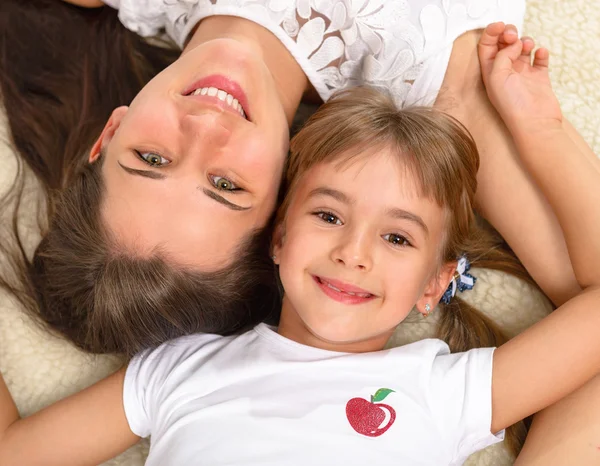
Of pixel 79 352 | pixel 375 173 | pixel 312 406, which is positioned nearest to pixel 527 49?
pixel 375 173

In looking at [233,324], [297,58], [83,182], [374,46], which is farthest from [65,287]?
[374,46]

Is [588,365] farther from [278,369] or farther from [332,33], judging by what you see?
[332,33]

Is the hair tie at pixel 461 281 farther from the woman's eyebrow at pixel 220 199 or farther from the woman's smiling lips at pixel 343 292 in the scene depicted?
the woman's eyebrow at pixel 220 199

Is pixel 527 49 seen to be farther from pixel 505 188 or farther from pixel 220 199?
pixel 220 199

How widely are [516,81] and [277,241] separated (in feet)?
1.66

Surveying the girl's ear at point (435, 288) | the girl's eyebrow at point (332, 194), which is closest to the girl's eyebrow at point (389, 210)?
the girl's eyebrow at point (332, 194)

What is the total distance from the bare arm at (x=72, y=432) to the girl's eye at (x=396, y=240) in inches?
20.5

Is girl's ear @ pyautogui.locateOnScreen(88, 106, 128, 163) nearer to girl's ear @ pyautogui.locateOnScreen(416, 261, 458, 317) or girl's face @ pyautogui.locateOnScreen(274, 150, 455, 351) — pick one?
girl's face @ pyautogui.locateOnScreen(274, 150, 455, 351)

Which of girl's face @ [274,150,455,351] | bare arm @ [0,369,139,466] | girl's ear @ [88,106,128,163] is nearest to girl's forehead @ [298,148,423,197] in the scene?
girl's face @ [274,150,455,351]

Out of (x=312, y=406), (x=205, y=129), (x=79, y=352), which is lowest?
(x=79, y=352)

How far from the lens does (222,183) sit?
3.89ft

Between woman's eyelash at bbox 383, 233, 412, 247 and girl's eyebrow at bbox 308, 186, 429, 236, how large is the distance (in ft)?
0.11

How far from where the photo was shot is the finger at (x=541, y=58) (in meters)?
1.36

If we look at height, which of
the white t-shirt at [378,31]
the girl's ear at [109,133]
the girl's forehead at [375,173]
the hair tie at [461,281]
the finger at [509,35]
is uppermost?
the finger at [509,35]
